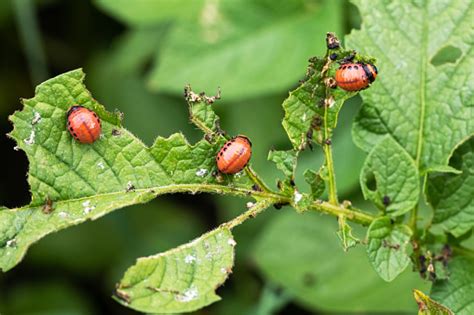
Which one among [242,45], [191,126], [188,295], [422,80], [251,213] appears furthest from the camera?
[191,126]

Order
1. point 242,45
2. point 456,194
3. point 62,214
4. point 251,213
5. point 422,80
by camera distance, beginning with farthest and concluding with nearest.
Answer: point 242,45 → point 422,80 → point 456,194 → point 251,213 → point 62,214

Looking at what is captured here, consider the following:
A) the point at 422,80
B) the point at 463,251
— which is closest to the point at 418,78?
the point at 422,80

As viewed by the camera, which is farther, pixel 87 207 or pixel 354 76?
pixel 354 76

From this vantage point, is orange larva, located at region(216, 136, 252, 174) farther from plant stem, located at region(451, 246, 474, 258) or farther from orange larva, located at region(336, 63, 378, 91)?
plant stem, located at region(451, 246, 474, 258)

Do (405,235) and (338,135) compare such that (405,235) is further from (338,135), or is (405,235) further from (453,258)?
(338,135)

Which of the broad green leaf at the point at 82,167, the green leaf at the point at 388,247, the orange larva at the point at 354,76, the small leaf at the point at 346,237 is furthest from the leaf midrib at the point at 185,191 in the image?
the orange larva at the point at 354,76

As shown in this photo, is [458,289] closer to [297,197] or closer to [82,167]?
[297,197]

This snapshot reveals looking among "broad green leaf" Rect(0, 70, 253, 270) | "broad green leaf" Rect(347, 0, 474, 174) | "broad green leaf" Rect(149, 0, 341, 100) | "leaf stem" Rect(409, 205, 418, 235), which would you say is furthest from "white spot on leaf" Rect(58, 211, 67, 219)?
"broad green leaf" Rect(149, 0, 341, 100)
